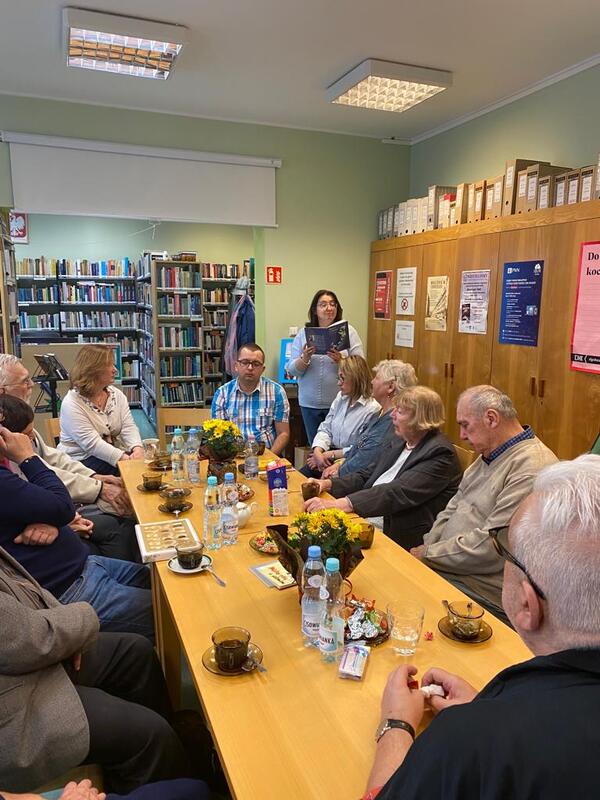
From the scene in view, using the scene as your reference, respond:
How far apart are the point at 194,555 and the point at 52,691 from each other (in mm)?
570

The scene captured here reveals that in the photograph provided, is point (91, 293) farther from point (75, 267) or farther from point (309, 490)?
point (309, 490)

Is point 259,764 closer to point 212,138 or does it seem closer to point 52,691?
point 52,691

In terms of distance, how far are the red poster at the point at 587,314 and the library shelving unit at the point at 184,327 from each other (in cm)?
463

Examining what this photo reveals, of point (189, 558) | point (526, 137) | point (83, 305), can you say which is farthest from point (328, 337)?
point (83, 305)

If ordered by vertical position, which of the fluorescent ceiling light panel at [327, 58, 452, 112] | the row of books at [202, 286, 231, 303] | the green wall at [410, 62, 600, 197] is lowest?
the row of books at [202, 286, 231, 303]

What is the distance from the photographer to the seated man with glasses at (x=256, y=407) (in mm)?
3605

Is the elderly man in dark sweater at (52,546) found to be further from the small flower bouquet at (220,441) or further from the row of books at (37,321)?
the row of books at (37,321)

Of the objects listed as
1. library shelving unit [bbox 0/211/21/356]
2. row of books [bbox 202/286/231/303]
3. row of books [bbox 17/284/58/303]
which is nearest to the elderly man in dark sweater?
library shelving unit [bbox 0/211/21/356]

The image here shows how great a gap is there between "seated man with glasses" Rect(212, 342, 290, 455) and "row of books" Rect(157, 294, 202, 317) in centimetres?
372

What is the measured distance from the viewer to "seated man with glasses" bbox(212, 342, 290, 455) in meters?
3.61

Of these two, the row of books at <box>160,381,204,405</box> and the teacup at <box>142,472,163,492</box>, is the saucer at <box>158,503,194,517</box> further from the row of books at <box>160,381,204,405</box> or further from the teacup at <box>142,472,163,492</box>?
the row of books at <box>160,381,204,405</box>

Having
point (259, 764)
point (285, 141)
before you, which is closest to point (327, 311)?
point (285, 141)

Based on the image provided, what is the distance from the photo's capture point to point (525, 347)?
3.63 metres

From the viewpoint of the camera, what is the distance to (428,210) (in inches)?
178
